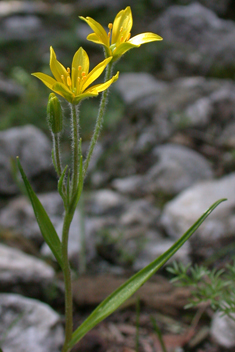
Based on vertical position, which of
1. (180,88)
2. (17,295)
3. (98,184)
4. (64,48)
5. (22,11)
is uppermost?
(22,11)

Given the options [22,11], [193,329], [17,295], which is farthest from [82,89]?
[22,11]

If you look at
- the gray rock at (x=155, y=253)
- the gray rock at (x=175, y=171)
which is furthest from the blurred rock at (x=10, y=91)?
the gray rock at (x=155, y=253)

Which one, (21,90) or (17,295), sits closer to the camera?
(17,295)

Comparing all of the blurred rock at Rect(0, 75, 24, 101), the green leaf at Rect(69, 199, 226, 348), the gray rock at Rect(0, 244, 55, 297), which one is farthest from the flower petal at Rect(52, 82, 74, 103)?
the blurred rock at Rect(0, 75, 24, 101)

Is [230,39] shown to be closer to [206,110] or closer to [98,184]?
[206,110]

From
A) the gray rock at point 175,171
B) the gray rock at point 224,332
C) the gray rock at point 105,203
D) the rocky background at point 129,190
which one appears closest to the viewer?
the gray rock at point 224,332

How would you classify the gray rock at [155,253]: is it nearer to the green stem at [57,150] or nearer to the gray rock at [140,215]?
the gray rock at [140,215]

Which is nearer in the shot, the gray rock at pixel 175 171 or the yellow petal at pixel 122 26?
the yellow petal at pixel 122 26

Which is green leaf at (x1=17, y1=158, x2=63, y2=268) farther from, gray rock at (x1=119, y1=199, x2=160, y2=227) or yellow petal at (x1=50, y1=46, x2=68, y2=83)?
gray rock at (x1=119, y1=199, x2=160, y2=227)
